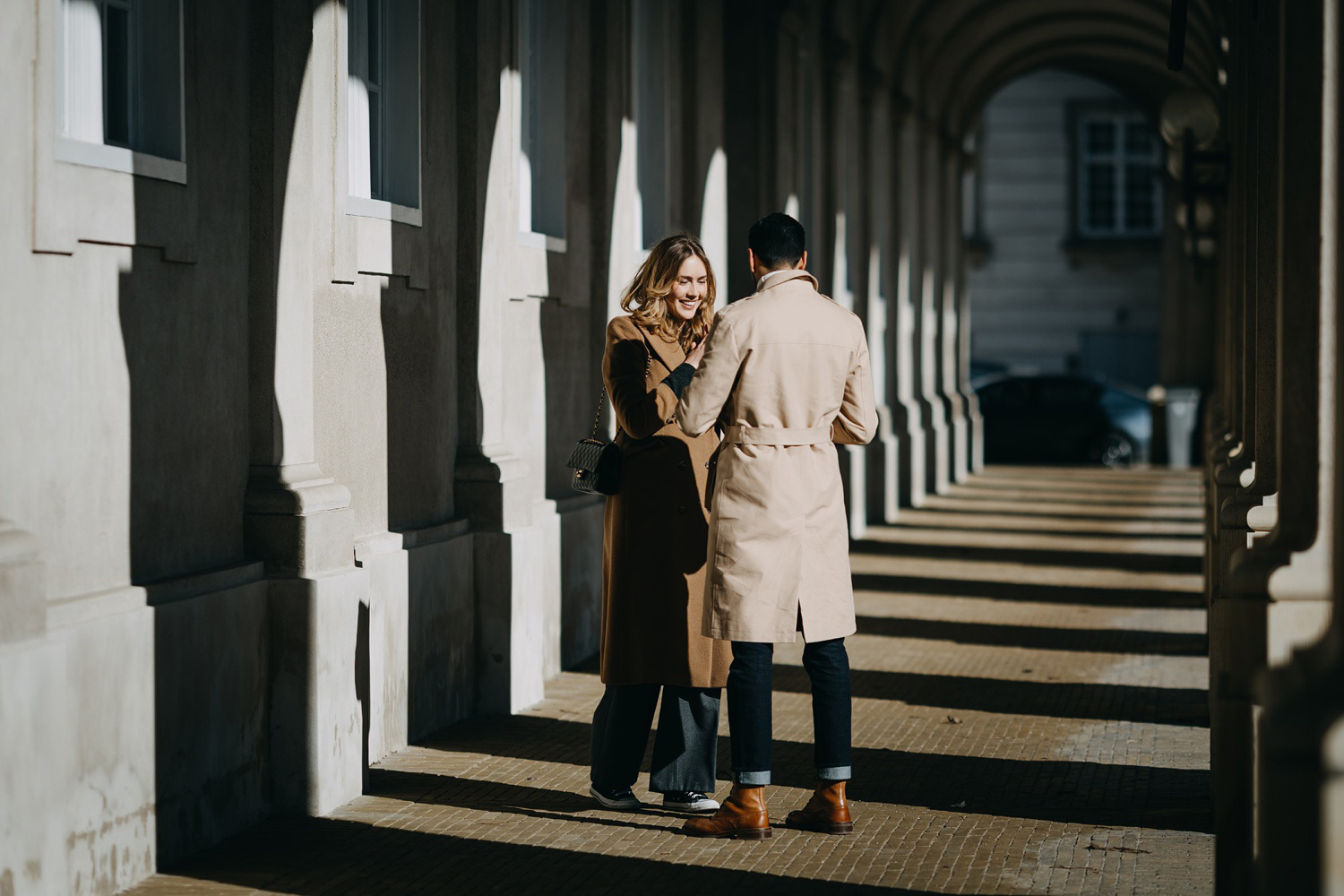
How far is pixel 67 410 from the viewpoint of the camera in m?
5.38

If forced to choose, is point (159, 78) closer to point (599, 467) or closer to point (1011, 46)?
point (599, 467)

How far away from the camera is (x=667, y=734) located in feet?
20.8

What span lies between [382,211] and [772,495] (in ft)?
9.20

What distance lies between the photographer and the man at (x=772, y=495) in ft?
19.0

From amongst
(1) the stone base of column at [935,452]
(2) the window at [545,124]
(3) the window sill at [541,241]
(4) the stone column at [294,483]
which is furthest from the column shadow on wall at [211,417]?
(1) the stone base of column at [935,452]

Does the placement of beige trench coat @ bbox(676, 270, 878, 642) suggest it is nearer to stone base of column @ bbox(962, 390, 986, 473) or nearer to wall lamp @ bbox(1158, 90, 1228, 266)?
wall lamp @ bbox(1158, 90, 1228, 266)

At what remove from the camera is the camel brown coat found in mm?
6199

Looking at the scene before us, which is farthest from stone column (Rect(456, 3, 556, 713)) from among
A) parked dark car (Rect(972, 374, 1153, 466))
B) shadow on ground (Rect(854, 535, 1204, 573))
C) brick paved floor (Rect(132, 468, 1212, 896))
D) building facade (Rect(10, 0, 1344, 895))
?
parked dark car (Rect(972, 374, 1153, 466))

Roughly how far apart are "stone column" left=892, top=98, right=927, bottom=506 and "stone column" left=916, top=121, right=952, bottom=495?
0.38ft

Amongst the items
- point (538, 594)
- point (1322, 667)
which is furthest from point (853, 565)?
point (1322, 667)

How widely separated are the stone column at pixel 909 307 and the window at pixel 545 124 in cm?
1178

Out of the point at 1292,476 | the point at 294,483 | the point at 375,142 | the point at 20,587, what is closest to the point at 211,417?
the point at 294,483

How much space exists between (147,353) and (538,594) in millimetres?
3487

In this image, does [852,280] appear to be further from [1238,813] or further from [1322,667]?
[1322,667]
